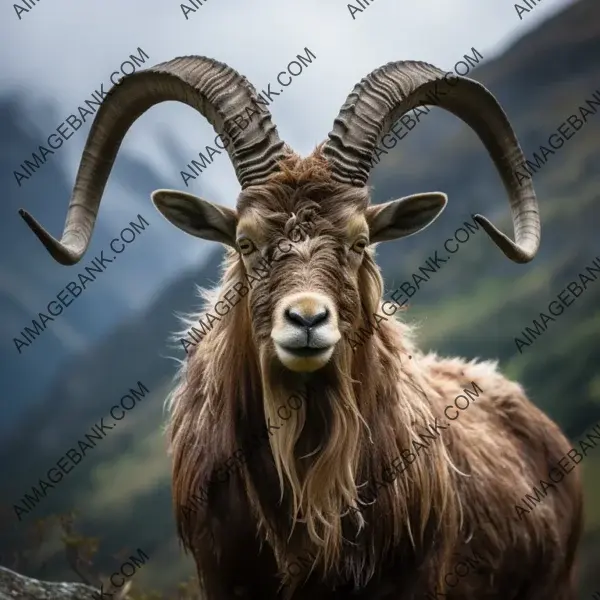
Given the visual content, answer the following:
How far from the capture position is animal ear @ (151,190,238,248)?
492 centimetres

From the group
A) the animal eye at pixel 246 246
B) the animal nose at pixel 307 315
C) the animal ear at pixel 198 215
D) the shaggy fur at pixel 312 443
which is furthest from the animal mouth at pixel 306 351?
the animal ear at pixel 198 215

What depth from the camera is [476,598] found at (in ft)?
19.8

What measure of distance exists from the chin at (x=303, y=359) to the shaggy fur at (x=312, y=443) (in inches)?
11.0

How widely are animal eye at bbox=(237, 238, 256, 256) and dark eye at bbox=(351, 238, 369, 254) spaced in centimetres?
53

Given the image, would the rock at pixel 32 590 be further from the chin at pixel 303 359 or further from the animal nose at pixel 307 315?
the animal nose at pixel 307 315

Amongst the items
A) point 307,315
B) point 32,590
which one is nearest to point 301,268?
point 307,315

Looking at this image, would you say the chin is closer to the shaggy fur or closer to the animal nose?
the animal nose

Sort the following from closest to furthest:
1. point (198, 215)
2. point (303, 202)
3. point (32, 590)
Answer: point (303, 202), point (198, 215), point (32, 590)

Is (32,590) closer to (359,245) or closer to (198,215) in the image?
(198,215)

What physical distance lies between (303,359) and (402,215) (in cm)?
139

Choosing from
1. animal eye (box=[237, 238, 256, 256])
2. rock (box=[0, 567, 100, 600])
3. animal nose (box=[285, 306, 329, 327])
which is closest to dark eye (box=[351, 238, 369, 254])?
animal eye (box=[237, 238, 256, 256])

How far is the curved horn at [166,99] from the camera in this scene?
16.0 feet

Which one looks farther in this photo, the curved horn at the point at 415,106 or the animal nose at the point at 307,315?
the curved horn at the point at 415,106

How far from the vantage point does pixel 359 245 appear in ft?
15.4
